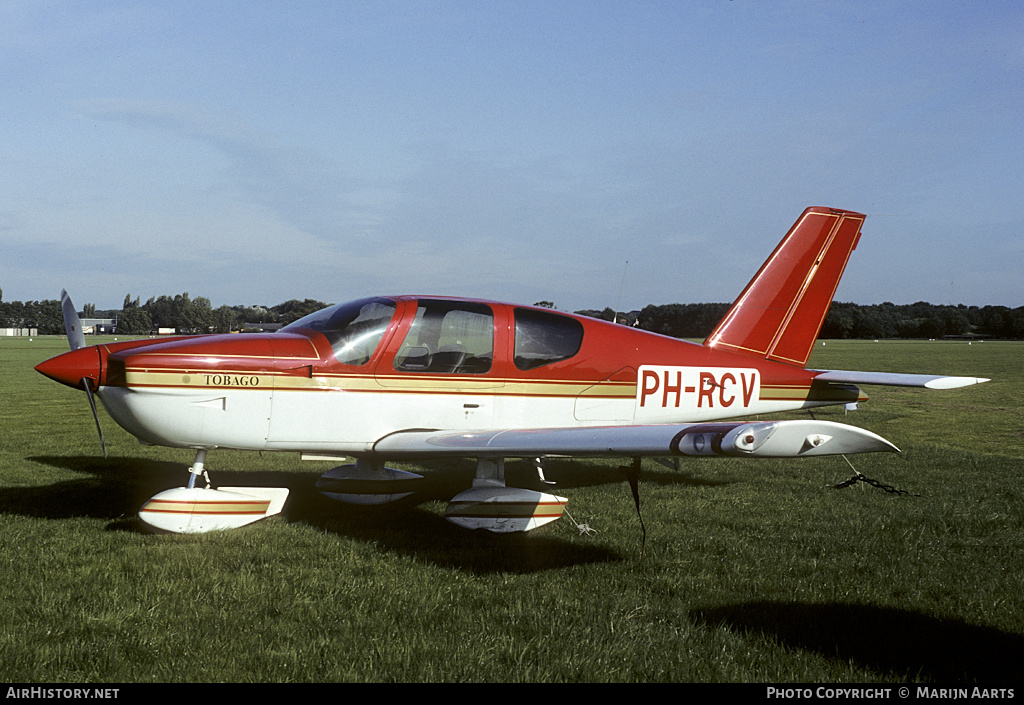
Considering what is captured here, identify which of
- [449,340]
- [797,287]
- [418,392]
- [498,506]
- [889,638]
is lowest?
[889,638]

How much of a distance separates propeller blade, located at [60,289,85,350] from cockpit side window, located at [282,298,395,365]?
200cm

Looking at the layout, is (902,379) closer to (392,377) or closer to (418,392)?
(418,392)

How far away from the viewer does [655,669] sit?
3.58 m

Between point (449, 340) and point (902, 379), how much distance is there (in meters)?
4.51

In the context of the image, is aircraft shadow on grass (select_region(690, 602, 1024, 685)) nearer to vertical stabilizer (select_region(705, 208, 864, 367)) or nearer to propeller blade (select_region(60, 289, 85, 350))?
vertical stabilizer (select_region(705, 208, 864, 367))

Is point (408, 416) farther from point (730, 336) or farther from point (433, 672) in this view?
point (730, 336)

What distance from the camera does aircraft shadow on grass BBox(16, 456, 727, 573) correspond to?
545 centimetres

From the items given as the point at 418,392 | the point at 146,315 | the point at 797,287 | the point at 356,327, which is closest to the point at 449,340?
the point at 418,392

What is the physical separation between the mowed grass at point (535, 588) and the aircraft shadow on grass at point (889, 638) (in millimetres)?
15

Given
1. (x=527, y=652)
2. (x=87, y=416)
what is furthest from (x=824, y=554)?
(x=87, y=416)

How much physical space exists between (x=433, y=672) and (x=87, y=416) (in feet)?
46.7

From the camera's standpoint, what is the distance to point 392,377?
241 inches

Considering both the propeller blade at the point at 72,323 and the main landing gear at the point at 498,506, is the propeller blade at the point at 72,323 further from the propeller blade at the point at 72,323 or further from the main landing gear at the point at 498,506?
the main landing gear at the point at 498,506

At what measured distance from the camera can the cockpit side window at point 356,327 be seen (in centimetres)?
604
